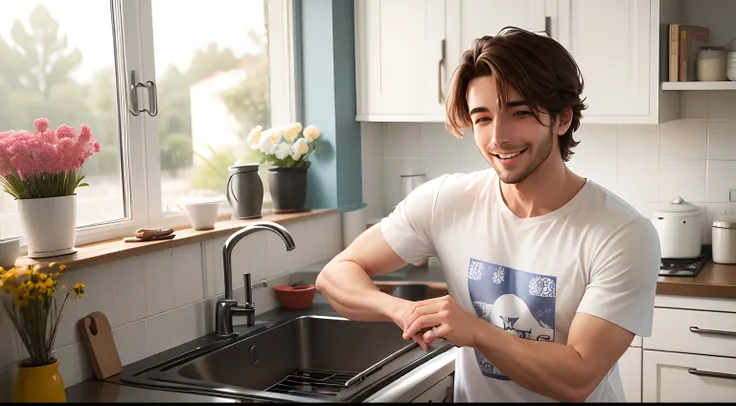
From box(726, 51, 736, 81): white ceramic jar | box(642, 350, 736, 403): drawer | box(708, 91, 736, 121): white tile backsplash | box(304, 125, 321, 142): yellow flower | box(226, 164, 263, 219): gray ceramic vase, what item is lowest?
box(642, 350, 736, 403): drawer

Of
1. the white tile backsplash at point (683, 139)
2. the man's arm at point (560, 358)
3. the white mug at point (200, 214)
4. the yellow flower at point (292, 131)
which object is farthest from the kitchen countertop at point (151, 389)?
the white tile backsplash at point (683, 139)

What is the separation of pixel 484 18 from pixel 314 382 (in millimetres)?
1533

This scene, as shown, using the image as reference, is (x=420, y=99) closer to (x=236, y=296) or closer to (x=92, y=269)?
(x=236, y=296)

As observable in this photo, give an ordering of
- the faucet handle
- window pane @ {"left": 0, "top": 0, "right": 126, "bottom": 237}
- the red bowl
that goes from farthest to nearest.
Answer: the red bowl
the faucet handle
window pane @ {"left": 0, "top": 0, "right": 126, "bottom": 237}

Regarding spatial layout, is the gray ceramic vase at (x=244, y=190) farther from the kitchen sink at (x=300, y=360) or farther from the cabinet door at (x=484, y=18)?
the cabinet door at (x=484, y=18)

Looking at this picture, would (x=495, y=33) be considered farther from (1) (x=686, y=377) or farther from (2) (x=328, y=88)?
(1) (x=686, y=377)

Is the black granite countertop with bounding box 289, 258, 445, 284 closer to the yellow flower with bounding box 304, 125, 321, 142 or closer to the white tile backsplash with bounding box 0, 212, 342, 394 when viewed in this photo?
the white tile backsplash with bounding box 0, 212, 342, 394

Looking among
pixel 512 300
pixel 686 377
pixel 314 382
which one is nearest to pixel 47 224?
pixel 314 382

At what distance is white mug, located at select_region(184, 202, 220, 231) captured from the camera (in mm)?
2785

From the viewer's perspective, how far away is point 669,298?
2.95m

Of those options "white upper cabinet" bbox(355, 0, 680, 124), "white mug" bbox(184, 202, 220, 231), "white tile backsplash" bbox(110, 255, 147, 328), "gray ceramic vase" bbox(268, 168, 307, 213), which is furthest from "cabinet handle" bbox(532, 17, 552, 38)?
"white tile backsplash" bbox(110, 255, 147, 328)

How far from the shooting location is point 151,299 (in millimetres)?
2512

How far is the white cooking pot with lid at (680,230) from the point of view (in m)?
3.26

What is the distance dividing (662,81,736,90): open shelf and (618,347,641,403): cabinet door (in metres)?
0.92
